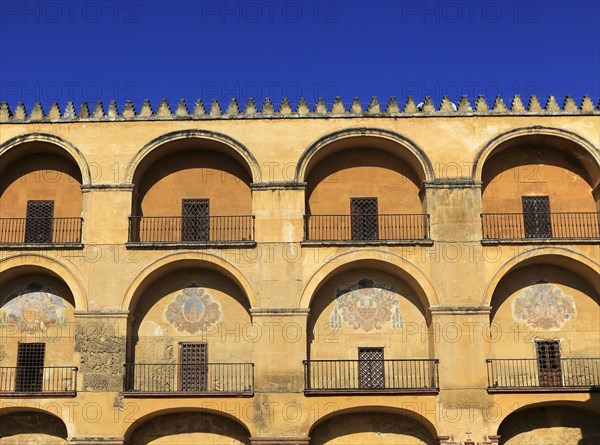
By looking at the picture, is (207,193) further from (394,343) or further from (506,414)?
(506,414)

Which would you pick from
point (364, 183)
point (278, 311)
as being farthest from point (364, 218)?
point (278, 311)

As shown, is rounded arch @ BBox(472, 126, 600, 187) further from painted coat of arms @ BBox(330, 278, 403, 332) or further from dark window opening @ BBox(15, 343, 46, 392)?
dark window opening @ BBox(15, 343, 46, 392)

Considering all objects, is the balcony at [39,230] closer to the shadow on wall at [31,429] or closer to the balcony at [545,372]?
the shadow on wall at [31,429]

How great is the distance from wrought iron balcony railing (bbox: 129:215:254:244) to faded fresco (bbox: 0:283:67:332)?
315cm

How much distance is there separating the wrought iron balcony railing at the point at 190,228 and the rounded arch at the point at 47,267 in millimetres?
2294

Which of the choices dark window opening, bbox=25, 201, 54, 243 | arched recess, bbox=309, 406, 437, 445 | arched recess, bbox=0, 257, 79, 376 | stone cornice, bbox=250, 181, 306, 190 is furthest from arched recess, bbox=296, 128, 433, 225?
dark window opening, bbox=25, 201, 54, 243

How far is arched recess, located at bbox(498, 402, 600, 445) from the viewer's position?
26.1 meters

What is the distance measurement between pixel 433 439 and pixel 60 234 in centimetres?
1265

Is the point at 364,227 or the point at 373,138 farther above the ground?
the point at 373,138

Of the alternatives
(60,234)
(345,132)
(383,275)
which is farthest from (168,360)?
(345,132)

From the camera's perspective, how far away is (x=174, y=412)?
26094 mm

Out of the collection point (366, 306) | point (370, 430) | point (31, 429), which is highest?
point (366, 306)

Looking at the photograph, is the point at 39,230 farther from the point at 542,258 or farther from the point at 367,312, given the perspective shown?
the point at 542,258

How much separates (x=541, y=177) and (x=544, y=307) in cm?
406
